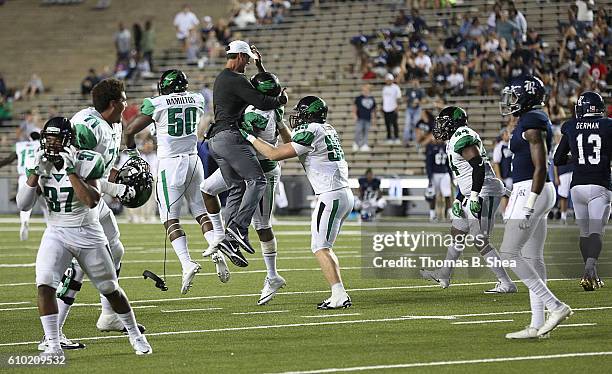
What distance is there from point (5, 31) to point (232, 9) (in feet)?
31.4

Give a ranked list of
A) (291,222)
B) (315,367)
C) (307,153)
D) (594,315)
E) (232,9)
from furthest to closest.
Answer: (232,9) → (291,222) → (307,153) → (594,315) → (315,367)

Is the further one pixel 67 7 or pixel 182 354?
pixel 67 7

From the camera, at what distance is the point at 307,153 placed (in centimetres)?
1166

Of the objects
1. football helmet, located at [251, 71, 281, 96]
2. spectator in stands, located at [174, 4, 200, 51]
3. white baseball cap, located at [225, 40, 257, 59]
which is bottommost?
football helmet, located at [251, 71, 281, 96]

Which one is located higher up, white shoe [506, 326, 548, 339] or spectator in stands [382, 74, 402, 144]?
spectator in stands [382, 74, 402, 144]

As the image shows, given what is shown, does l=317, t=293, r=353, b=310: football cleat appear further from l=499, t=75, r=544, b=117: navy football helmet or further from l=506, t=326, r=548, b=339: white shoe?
l=499, t=75, r=544, b=117: navy football helmet

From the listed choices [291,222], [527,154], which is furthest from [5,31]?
[527,154]

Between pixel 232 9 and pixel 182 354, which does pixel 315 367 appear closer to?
pixel 182 354

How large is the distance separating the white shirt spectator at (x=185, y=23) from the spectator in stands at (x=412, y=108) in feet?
31.2

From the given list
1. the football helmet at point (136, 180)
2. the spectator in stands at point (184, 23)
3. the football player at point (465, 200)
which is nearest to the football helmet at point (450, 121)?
the football player at point (465, 200)

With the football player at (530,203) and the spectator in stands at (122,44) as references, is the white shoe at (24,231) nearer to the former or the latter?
the football player at (530,203)

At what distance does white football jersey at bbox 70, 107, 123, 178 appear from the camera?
915 cm

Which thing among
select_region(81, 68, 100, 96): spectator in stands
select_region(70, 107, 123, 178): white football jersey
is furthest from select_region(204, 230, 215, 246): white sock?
select_region(81, 68, 100, 96): spectator in stands

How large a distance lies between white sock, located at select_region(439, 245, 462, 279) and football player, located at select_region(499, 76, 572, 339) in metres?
3.46
